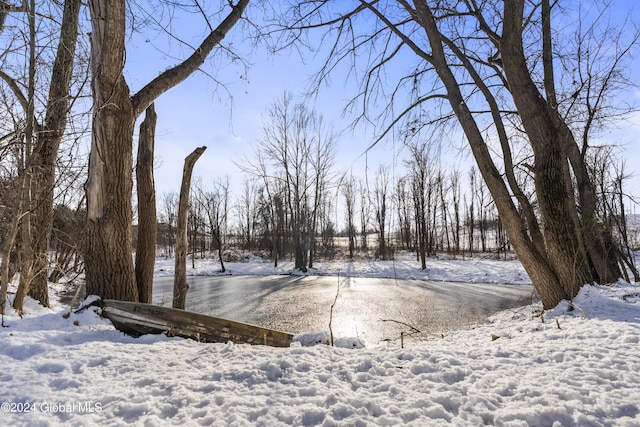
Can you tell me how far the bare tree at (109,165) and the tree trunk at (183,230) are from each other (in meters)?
1.49

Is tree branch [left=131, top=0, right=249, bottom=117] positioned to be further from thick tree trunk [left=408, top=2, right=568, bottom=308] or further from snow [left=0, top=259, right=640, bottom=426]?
thick tree trunk [left=408, top=2, right=568, bottom=308]

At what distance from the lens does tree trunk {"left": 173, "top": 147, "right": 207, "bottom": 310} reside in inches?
213

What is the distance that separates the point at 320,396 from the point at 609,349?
2.43m

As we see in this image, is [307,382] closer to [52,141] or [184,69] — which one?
[184,69]

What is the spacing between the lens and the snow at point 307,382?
1721mm

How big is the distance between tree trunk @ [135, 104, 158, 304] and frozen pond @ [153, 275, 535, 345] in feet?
10.9

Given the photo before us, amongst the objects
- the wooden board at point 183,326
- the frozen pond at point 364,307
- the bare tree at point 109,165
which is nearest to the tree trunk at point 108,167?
the bare tree at point 109,165

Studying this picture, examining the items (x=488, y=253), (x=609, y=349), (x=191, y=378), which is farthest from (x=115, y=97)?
(x=488, y=253)

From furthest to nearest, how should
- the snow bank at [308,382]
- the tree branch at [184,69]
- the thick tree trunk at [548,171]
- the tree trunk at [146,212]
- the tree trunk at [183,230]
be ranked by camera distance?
the tree trunk at [183,230]
the thick tree trunk at [548,171]
the tree trunk at [146,212]
the tree branch at [184,69]
the snow bank at [308,382]

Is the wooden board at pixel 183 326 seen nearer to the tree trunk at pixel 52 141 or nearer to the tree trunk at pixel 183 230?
the tree trunk at pixel 183 230

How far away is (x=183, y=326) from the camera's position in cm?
326

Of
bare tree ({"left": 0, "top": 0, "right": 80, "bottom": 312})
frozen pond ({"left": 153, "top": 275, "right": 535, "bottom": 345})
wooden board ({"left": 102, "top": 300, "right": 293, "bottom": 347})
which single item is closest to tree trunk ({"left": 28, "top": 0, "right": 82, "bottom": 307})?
bare tree ({"left": 0, "top": 0, "right": 80, "bottom": 312})

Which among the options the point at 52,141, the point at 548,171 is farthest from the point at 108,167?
the point at 548,171

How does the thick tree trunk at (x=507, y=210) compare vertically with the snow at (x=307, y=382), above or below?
above
